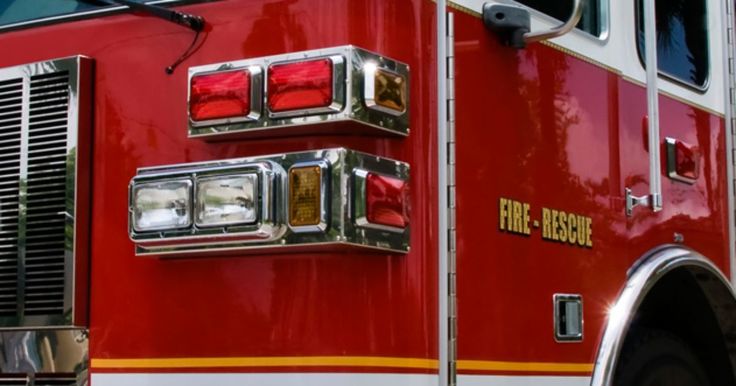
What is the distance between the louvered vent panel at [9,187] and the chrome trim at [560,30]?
1.38 meters

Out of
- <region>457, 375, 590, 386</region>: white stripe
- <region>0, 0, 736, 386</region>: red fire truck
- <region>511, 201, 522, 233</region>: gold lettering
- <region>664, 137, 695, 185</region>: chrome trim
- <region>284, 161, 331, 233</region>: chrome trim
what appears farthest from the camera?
<region>664, 137, 695, 185</region>: chrome trim

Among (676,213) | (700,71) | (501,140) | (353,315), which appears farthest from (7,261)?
(700,71)

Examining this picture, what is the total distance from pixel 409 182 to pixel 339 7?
0.46 meters

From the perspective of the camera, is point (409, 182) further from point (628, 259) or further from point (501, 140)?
point (628, 259)

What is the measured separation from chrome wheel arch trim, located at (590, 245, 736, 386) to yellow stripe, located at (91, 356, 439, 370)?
2.47ft

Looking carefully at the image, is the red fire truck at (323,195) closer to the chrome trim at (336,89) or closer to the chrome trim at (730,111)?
the chrome trim at (336,89)

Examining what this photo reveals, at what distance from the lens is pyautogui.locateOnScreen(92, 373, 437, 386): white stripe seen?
9.66ft

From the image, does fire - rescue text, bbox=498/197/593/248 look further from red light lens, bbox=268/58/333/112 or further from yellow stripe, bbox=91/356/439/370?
red light lens, bbox=268/58/333/112

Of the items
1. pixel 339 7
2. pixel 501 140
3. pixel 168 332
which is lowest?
pixel 168 332

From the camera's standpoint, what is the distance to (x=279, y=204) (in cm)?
292

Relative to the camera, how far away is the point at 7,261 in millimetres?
3420

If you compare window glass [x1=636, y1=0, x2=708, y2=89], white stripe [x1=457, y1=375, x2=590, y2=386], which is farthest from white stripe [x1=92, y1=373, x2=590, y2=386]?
window glass [x1=636, y1=0, x2=708, y2=89]

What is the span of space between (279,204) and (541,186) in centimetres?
88

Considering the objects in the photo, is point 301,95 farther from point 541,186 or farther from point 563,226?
point 563,226
